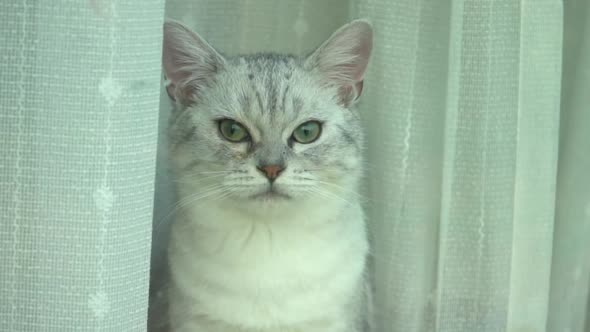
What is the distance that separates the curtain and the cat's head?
110mm

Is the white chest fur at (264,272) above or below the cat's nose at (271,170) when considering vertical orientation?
below

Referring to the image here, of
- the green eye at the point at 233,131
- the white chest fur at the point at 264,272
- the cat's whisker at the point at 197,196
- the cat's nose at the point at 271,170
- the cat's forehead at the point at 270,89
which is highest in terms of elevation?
the cat's forehead at the point at 270,89

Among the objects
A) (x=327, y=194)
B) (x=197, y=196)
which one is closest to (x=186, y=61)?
(x=197, y=196)

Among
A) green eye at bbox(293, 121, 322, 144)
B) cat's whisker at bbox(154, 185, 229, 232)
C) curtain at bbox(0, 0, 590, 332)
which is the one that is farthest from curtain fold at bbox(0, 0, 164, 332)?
green eye at bbox(293, 121, 322, 144)

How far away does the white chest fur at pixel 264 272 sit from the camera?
1.57m

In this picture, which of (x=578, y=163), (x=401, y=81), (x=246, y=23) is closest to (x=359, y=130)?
(x=401, y=81)

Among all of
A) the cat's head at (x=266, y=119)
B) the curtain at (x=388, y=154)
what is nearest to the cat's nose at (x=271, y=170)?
the cat's head at (x=266, y=119)

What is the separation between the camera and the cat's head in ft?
5.01

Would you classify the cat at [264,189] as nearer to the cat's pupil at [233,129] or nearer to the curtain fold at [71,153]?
the cat's pupil at [233,129]

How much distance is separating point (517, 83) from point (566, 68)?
342mm

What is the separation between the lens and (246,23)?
6.21ft

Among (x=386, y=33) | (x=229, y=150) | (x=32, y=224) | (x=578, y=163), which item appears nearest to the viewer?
(x=32, y=224)

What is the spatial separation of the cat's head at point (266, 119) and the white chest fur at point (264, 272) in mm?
74

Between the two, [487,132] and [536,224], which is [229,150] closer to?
[487,132]
